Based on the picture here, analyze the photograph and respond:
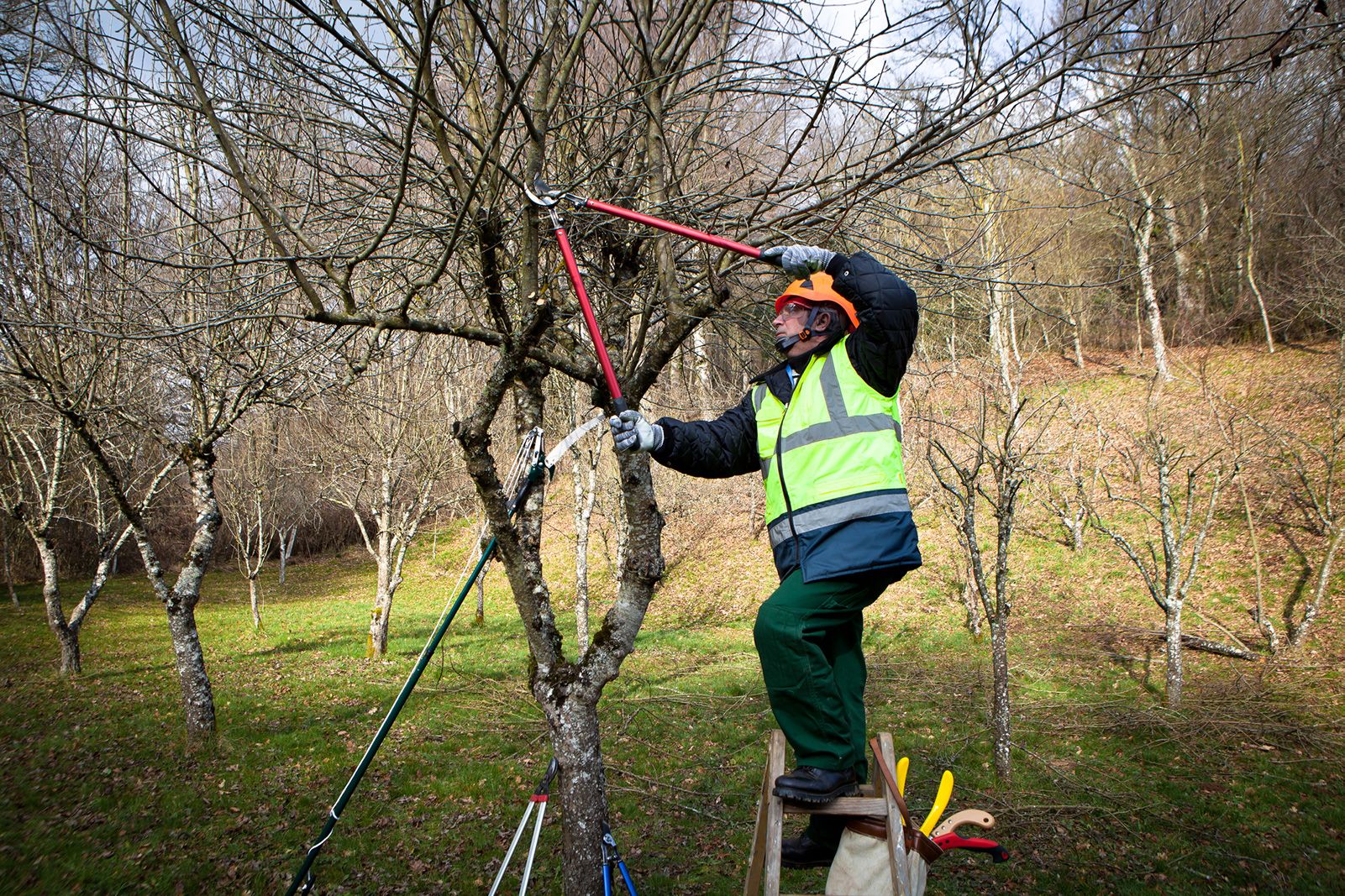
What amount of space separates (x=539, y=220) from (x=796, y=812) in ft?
8.97

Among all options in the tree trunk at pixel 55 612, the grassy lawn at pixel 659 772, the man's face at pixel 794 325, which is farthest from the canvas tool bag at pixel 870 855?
the tree trunk at pixel 55 612

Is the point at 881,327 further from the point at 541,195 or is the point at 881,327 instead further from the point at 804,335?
the point at 541,195

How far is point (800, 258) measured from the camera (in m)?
3.19

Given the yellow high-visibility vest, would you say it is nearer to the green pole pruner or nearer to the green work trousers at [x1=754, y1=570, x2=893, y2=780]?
the green work trousers at [x1=754, y1=570, x2=893, y2=780]

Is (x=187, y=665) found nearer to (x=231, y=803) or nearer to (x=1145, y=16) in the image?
(x=231, y=803)

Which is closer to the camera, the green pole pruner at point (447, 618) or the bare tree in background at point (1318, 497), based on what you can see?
the green pole pruner at point (447, 618)

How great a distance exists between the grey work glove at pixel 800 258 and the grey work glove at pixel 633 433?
2.98 ft

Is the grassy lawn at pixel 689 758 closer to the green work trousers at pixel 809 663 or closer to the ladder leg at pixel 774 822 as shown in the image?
the ladder leg at pixel 774 822

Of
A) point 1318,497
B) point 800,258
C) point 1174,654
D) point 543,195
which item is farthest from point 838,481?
point 1318,497

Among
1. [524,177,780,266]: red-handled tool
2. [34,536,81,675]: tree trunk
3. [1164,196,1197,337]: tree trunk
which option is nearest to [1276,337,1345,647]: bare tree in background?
[1164,196,1197,337]: tree trunk

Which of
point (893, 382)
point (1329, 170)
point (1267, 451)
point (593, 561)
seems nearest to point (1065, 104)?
point (893, 382)

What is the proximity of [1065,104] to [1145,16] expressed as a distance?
1.40 ft

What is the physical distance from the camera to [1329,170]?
1582 centimetres

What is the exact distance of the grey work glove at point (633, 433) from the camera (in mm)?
3035
